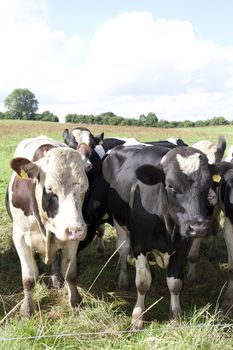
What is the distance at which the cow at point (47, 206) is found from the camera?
14.0 feet

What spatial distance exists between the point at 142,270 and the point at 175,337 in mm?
1137

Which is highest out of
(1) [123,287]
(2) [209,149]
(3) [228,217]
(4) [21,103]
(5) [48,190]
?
(4) [21,103]

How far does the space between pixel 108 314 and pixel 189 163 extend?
5.60 ft

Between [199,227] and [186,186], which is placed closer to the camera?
[199,227]

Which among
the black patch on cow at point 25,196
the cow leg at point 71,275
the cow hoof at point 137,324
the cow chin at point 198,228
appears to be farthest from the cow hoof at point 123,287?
the cow chin at point 198,228

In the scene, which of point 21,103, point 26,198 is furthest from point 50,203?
point 21,103

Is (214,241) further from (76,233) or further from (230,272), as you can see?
(76,233)

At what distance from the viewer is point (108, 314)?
4789 millimetres

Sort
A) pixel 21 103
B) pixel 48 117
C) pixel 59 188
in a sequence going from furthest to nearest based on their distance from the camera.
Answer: pixel 21 103, pixel 48 117, pixel 59 188

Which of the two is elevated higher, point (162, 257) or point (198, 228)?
point (198, 228)

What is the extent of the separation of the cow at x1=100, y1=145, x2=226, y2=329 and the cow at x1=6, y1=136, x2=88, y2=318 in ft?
2.37

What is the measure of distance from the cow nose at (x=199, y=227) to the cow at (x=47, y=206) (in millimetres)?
930

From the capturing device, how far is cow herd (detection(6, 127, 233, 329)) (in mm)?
4320

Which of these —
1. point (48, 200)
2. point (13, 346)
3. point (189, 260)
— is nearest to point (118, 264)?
point (189, 260)
